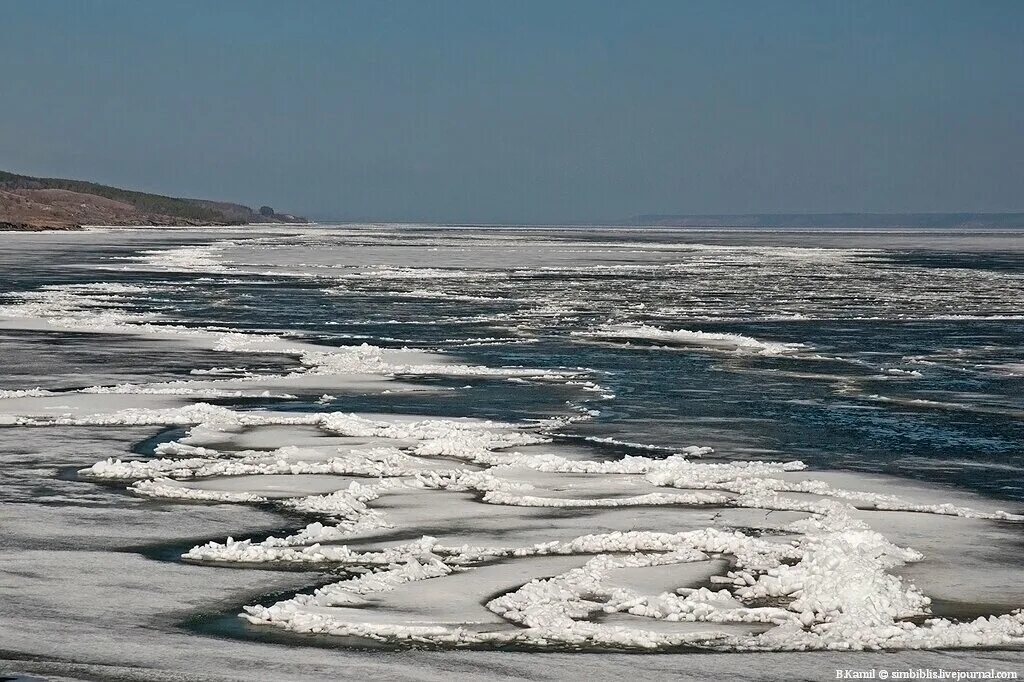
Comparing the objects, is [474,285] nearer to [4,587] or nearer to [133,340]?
[133,340]

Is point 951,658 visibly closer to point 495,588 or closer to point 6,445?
point 495,588

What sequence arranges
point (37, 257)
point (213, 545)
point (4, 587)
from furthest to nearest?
point (37, 257), point (213, 545), point (4, 587)

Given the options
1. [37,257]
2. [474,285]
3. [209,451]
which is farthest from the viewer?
[37,257]

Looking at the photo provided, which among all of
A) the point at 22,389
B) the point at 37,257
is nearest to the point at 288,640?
the point at 22,389

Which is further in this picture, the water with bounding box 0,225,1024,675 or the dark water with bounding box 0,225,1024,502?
the dark water with bounding box 0,225,1024,502

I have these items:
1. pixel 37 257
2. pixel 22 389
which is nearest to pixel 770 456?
pixel 22 389

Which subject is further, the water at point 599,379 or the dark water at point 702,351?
the dark water at point 702,351

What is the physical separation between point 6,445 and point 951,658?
794 cm

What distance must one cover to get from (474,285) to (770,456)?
2622 cm

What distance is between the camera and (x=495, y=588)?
23.4 feet

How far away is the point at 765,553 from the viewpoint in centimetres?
791

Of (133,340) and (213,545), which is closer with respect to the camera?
(213,545)

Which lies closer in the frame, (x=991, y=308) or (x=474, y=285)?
(x=991, y=308)

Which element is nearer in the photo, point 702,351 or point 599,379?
point 599,379
